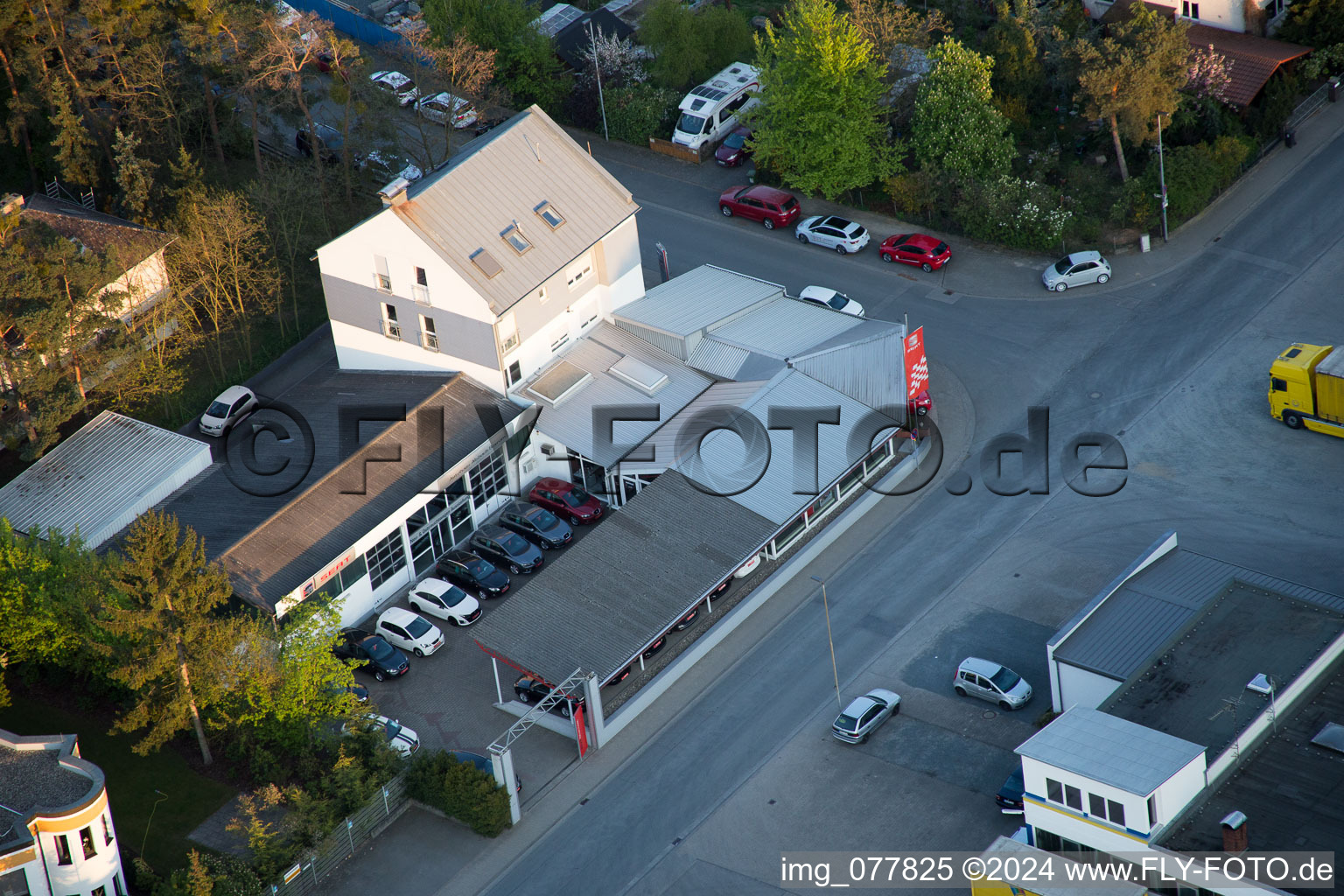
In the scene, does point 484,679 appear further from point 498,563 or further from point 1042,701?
point 1042,701

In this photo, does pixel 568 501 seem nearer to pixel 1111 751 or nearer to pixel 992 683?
pixel 992 683

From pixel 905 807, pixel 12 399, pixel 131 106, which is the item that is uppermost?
pixel 131 106

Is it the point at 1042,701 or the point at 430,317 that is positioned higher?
the point at 430,317

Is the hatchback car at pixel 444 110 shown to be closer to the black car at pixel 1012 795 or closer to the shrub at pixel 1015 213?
the shrub at pixel 1015 213

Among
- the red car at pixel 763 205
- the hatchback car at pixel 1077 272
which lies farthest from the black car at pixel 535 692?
the hatchback car at pixel 1077 272

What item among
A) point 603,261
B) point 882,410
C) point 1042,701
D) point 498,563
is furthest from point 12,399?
point 1042,701

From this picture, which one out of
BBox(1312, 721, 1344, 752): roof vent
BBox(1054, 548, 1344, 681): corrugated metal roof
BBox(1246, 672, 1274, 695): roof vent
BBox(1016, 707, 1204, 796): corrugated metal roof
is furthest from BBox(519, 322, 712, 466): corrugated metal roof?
BBox(1312, 721, 1344, 752): roof vent

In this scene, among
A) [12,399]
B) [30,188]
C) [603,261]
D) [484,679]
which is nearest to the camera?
[484,679]
